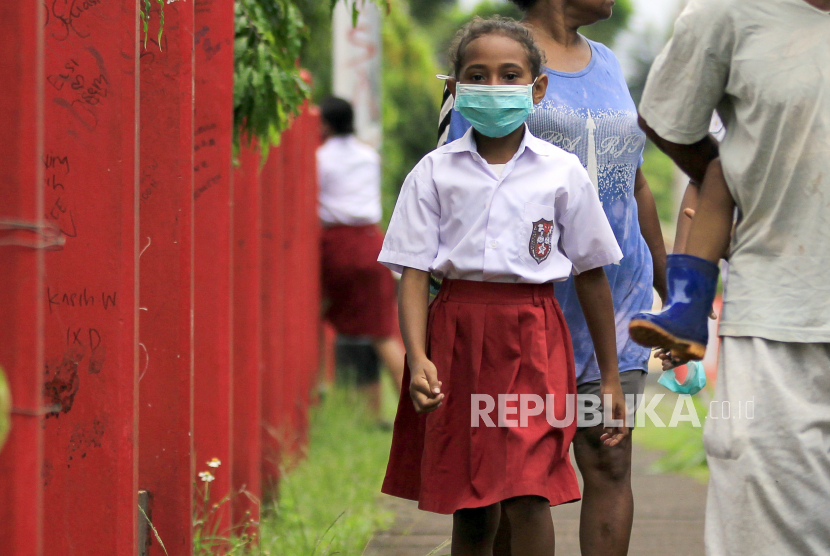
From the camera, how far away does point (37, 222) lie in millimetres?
1996

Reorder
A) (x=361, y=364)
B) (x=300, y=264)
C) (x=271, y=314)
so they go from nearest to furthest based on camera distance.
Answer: (x=271, y=314) < (x=300, y=264) < (x=361, y=364)

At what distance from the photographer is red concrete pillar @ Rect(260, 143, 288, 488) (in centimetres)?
611

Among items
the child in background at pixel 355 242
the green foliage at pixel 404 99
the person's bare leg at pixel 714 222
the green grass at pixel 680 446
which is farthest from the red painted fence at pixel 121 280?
the green foliage at pixel 404 99

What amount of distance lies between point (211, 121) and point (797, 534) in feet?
7.95

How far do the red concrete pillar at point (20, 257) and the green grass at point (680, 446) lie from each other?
17.3 feet

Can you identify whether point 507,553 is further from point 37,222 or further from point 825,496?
point 37,222

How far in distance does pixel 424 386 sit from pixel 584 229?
2.11 ft

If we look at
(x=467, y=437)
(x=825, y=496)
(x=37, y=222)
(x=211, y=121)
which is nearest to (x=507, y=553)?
(x=467, y=437)

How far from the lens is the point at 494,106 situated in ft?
11.0

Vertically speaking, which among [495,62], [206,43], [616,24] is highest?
[616,24]

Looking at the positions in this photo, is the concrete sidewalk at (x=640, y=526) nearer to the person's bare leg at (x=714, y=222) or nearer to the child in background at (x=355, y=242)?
the person's bare leg at (x=714, y=222)

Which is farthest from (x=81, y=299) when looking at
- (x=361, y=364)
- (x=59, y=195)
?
(x=361, y=364)

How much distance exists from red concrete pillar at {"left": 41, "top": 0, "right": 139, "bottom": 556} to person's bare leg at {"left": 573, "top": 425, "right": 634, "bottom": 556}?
1.39 metres

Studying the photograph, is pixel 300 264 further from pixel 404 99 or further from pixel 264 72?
pixel 404 99
